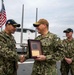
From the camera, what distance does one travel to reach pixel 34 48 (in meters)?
3.73

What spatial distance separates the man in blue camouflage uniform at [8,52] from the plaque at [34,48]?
27cm

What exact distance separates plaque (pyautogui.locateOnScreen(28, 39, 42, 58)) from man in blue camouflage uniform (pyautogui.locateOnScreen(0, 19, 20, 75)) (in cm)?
27

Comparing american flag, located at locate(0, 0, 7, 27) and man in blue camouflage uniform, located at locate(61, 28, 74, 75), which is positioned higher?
american flag, located at locate(0, 0, 7, 27)

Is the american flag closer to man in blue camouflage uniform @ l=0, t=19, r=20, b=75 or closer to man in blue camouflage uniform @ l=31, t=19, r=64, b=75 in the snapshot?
man in blue camouflage uniform @ l=0, t=19, r=20, b=75

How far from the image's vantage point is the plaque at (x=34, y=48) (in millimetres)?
3695

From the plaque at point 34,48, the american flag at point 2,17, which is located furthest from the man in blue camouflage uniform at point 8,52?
the american flag at point 2,17

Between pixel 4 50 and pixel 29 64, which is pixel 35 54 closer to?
pixel 4 50

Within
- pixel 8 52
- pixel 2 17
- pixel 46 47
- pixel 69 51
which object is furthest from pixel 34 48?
pixel 2 17

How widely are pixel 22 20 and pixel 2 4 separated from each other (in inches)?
116

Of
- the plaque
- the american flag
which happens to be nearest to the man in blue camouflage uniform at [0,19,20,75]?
the plaque

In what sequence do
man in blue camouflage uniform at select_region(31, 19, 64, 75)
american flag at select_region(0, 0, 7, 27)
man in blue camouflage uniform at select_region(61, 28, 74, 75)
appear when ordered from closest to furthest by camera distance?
man in blue camouflage uniform at select_region(31, 19, 64, 75) < man in blue camouflage uniform at select_region(61, 28, 74, 75) < american flag at select_region(0, 0, 7, 27)

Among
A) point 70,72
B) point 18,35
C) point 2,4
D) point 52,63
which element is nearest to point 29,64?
point 70,72

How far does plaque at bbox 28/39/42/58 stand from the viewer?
3.70m

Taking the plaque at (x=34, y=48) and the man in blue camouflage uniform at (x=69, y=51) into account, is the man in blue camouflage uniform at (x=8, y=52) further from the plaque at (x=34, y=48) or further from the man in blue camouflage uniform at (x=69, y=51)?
the man in blue camouflage uniform at (x=69, y=51)
